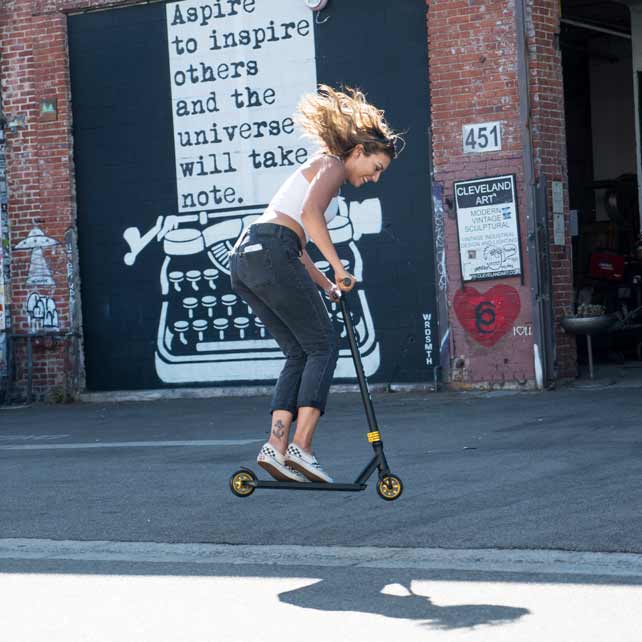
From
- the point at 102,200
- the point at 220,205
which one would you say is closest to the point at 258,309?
the point at 220,205

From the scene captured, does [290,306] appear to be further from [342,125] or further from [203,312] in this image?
[203,312]

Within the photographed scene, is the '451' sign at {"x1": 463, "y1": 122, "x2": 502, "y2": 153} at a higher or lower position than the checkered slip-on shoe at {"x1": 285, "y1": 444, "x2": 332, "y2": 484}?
higher

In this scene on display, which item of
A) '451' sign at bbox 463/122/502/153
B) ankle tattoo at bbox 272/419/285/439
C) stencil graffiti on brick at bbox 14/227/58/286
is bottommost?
Result: ankle tattoo at bbox 272/419/285/439

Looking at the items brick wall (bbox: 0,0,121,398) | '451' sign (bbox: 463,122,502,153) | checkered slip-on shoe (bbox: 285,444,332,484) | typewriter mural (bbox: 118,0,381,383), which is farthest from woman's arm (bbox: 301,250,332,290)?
brick wall (bbox: 0,0,121,398)

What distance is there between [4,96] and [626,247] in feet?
32.2

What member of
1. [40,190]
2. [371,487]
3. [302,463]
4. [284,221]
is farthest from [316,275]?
[40,190]

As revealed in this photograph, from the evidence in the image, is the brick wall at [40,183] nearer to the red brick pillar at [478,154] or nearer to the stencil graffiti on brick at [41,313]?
the stencil graffiti on brick at [41,313]

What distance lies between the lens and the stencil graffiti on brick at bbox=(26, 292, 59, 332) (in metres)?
16.1

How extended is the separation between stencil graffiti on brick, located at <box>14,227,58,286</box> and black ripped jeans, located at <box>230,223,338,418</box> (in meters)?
10.0

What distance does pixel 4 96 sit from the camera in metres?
16.2

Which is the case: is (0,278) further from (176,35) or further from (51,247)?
(176,35)

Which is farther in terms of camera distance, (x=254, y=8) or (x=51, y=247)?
(x=51, y=247)

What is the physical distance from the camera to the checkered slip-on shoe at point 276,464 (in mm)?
6312

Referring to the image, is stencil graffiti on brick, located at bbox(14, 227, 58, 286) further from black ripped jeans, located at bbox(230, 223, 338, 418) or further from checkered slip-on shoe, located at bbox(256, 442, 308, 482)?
checkered slip-on shoe, located at bbox(256, 442, 308, 482)
